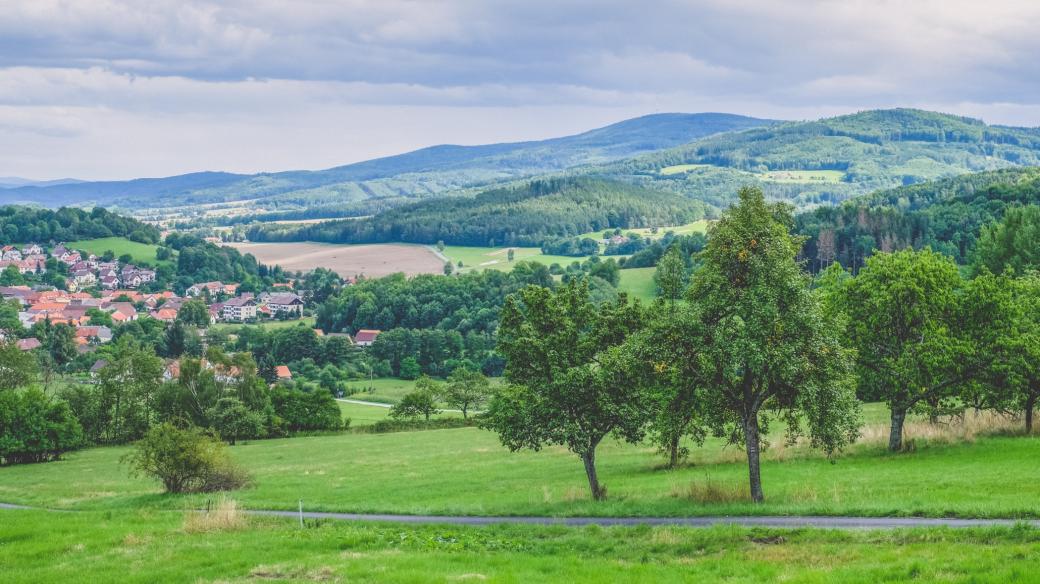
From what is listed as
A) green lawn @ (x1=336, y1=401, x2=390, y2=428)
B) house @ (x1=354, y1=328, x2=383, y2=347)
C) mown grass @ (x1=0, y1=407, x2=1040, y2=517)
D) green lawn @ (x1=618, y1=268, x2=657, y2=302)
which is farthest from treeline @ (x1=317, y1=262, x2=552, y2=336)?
mown grass @ (x1=0, y1=407, x2=1040, y2=517)

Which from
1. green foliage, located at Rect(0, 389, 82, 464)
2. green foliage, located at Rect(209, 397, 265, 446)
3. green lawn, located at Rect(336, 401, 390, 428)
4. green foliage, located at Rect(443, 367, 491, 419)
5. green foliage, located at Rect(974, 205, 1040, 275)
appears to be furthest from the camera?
green foliage, located at Rect(443, 367, 491, 419)

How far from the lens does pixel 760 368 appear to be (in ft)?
90.4

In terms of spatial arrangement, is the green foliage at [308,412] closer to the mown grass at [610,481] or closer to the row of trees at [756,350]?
the mown grass at [610,481]

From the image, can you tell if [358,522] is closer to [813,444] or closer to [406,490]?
[406,490]

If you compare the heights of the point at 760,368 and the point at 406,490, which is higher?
the point at 760,368

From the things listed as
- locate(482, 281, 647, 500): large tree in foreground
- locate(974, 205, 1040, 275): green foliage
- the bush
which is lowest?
the bush

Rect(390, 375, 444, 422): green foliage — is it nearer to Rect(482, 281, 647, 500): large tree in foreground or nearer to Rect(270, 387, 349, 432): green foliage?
Rect(270, 387, 349, 432): green foliage

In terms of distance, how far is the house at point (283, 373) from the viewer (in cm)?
13443

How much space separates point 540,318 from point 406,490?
14587 mm

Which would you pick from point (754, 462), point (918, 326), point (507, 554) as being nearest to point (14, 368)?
point (507, 554)

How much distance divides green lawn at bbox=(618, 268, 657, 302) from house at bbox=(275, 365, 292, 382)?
218 ft

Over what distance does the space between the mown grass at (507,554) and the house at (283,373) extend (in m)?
107

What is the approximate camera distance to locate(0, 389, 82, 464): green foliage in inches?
2817

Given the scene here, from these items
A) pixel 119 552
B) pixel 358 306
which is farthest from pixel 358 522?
pixel 358 306
